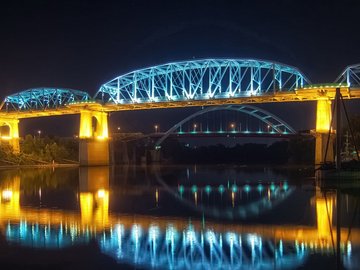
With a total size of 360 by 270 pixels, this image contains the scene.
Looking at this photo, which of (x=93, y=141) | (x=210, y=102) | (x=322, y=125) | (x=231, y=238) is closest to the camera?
(x=231, y=238)

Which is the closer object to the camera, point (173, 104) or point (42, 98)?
point (173, 104)

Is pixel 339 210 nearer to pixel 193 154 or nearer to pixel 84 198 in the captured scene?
pixel 84 198

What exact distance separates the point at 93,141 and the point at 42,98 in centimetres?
3862

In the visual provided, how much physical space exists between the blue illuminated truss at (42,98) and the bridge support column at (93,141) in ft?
24.4

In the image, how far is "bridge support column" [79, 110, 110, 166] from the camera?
101250 mm

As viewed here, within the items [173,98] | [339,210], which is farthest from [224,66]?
[339,210]

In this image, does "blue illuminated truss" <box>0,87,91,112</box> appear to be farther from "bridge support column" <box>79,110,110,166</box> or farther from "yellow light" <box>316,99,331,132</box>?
"yellow light" <box>316,99,331,132</box>

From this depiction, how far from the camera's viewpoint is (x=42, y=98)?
13525 cm

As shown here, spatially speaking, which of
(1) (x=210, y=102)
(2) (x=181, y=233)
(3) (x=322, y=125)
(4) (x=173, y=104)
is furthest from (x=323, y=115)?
(2) (x=181, y=233)

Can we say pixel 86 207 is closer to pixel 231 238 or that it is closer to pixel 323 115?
pixel 231 238

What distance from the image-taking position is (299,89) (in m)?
86.8

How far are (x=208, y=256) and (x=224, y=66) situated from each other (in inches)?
3803

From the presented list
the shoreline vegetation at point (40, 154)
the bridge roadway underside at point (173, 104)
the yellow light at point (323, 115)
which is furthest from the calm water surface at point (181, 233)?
the shoreline vegetation at point (40, 154)

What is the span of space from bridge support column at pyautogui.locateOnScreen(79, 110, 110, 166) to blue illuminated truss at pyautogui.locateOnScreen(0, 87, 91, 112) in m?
7.43
